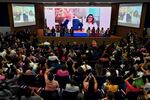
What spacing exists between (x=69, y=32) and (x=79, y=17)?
1.70 metres

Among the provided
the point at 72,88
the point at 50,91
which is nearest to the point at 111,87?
the point at 72,88

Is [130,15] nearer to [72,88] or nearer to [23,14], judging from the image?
[23,14]

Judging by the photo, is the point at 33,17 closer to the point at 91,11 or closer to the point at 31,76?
the point at 91,11

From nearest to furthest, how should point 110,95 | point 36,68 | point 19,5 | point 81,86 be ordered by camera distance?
point 110,95, point 81,86, point 36,68, point 19,5

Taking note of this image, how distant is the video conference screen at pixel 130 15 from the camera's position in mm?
16656

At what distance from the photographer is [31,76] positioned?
23.0ft

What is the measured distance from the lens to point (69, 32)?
18.7 metres

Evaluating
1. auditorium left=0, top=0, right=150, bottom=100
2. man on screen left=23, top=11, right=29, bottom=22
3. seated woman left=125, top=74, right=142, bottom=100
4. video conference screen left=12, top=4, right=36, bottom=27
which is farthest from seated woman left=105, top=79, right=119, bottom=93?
man on screen left=23, top=11, right=29, bottom=22

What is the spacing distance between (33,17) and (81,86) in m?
13.2

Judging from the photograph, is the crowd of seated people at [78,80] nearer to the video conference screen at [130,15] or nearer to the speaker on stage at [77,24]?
the video conference screen at [130,15]

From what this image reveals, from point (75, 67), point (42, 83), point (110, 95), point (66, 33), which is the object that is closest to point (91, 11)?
point (66, 33)

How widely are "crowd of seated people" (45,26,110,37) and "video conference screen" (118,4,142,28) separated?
4.46ft

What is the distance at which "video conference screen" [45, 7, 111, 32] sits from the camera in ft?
63.8

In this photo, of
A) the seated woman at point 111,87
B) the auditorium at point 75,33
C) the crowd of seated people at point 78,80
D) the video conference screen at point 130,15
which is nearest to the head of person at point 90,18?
the auditorium at point 75,33
